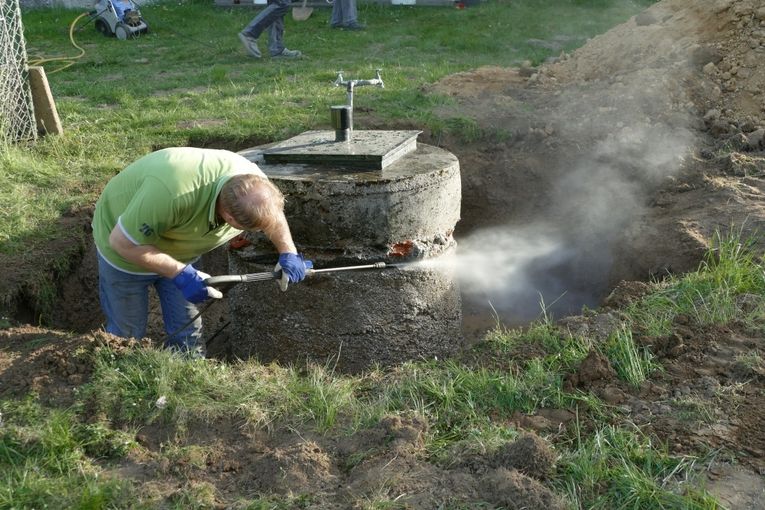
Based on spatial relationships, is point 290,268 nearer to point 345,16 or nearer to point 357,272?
point 357,272

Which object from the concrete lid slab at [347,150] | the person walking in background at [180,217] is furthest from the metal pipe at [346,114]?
the person walking in background at [180,217]

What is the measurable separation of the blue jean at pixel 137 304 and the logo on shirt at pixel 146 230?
61 centimetres

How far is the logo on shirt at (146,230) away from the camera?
11.2 ft

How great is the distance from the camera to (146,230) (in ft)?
11.3

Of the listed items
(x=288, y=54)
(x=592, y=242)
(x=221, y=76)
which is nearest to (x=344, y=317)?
(x=592, y=242)

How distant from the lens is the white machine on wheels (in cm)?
1254

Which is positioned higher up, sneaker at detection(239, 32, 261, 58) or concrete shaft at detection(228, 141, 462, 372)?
sneaker at detection(239, 32, 261, 58)

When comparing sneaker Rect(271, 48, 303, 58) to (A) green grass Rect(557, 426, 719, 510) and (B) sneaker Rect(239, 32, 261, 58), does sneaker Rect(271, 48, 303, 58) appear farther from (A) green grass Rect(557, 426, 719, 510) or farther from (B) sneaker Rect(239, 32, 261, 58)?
(A) green grass Rect(557, 426, 719, 510)

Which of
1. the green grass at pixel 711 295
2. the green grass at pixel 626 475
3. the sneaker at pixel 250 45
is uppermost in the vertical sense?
the sneaker at pixel 250 45

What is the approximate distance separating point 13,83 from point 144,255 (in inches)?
155

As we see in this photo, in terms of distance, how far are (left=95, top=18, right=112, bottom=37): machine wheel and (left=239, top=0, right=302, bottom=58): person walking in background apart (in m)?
3.63

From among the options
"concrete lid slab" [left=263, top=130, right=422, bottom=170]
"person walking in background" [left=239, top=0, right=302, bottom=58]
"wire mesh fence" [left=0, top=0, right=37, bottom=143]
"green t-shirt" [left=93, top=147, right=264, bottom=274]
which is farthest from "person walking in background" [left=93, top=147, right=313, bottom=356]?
"person walking in background" [left=239, top=0, right=302, bottom=58]

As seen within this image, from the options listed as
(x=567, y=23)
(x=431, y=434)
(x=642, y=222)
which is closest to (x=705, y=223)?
(x=642, y=222)

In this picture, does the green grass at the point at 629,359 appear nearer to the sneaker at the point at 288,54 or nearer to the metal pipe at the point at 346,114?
the metal pipe at the point at 346,114
